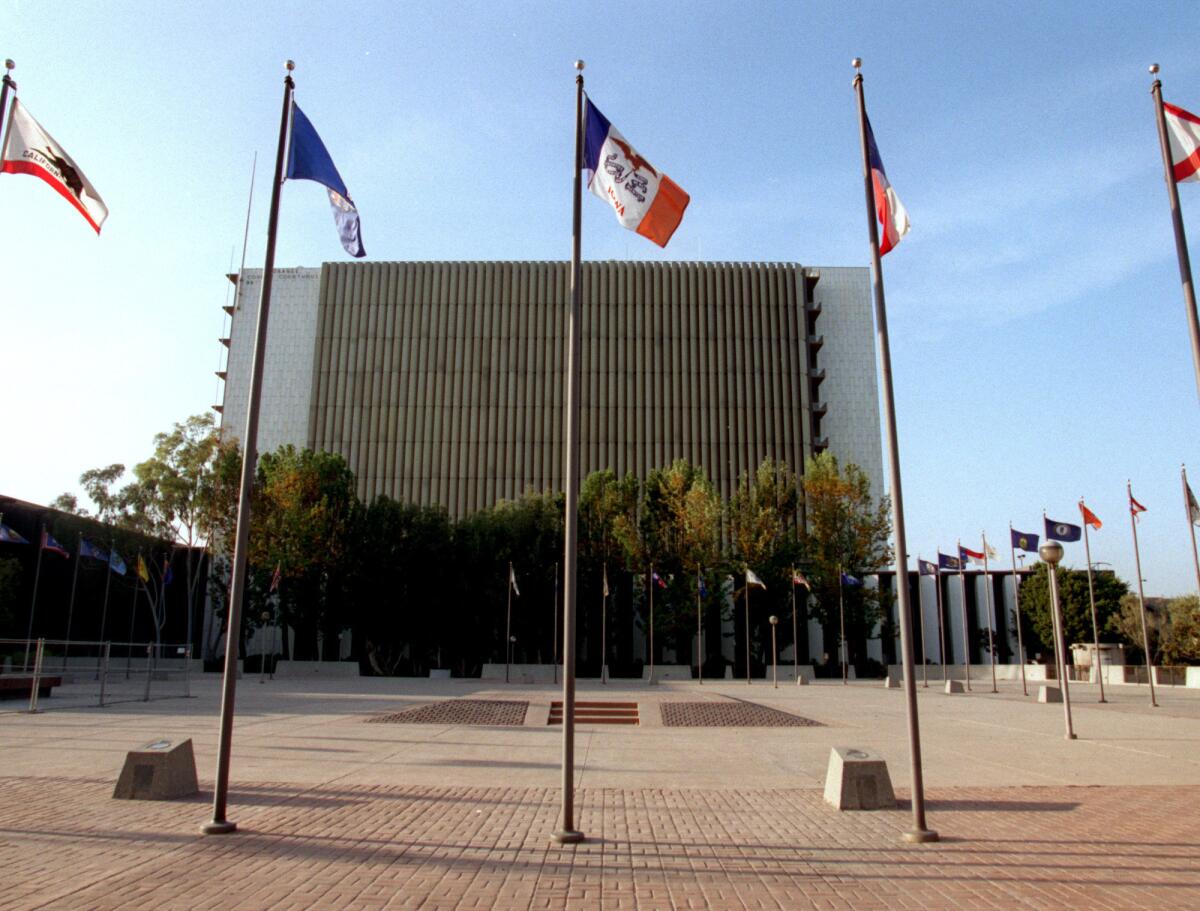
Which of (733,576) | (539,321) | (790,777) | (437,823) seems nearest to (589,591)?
(733,576)

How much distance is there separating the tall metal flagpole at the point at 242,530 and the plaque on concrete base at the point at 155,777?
1.33 m

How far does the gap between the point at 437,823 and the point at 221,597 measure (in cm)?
5173

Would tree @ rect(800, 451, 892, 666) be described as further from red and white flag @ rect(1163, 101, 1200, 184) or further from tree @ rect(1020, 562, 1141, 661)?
red and white flag @ rect(1163, 101, 1200, 184)

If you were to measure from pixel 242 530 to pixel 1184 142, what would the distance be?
1206cm

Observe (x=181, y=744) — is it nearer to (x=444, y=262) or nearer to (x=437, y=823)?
(x=437, y=823)

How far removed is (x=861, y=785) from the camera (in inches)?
409

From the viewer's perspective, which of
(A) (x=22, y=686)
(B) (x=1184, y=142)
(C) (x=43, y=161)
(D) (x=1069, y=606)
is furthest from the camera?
(D) (x=1069, y=606)

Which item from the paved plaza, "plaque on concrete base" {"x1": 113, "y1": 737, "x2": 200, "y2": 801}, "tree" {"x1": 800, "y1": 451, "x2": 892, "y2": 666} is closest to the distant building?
"tree" {"x1": 800, "y1": 451, "x2": 892, "y2": 666}

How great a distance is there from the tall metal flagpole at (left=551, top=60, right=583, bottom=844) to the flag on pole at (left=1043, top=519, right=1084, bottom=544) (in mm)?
23063

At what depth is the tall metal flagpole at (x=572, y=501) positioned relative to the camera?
8.48 m

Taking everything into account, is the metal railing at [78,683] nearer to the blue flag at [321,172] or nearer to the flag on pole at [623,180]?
the blue flag at [321,172]

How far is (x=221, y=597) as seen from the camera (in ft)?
183

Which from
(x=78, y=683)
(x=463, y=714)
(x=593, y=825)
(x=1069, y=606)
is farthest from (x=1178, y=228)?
A: (x=1069, y=606)

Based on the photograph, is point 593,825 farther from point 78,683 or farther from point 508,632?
point 508,632
